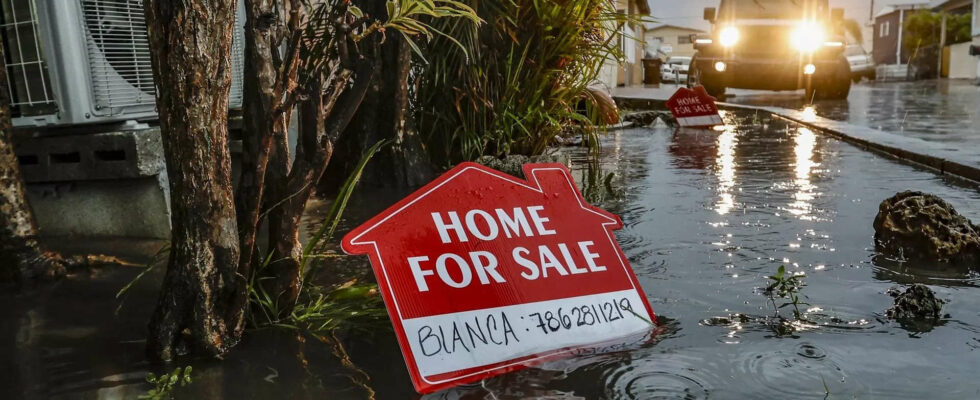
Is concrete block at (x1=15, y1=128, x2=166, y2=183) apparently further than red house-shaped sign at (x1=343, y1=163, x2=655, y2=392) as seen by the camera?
Yes

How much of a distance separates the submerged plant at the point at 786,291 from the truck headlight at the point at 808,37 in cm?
1569

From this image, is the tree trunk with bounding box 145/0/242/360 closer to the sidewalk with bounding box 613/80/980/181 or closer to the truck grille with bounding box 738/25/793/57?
the sidewalk with bounding box 613/80/980/181

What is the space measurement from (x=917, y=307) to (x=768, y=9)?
16797 millimetres

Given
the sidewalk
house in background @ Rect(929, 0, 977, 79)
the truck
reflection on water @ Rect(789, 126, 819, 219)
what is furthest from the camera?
house in background @ Rect(929, 0, 977, 79)

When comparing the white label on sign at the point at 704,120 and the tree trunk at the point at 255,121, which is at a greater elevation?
the tree trunk at the point at 255,121

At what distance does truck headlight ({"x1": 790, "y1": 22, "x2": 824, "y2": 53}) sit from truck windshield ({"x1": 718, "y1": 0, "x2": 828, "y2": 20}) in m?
0.49

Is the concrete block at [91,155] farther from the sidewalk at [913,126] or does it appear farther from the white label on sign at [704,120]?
the white label on sign at [704,120]

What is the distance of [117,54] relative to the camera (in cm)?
376

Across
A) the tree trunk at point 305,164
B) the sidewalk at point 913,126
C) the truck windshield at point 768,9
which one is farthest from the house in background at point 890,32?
the tree trunk at point 305,164

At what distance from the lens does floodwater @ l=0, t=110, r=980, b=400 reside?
2104 millimetres

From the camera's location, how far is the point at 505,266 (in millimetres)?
2367

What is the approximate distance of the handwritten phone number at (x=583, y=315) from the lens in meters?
2.31

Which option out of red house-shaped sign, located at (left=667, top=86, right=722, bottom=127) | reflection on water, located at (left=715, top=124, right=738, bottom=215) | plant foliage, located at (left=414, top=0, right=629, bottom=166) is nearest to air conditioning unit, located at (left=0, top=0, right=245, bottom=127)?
plant foliage, located at (left=414, top=0, right=629, bottom=166)

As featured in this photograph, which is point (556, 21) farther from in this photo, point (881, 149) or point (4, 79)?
point (881, 149)
